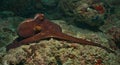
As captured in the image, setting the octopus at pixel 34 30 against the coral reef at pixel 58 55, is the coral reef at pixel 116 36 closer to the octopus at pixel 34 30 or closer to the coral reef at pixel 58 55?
the octopus at pixel 34 30

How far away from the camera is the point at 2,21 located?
8055mm

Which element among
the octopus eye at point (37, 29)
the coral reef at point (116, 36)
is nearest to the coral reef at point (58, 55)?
the octopus eye at point (37, 29)

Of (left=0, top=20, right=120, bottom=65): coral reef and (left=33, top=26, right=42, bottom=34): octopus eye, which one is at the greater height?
(left=33, top=26, right=42, bottom=34): octopus eye

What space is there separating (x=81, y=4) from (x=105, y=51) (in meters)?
2.91

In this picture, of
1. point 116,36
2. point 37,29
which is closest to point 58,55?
point 37,29

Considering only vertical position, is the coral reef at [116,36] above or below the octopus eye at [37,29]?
below

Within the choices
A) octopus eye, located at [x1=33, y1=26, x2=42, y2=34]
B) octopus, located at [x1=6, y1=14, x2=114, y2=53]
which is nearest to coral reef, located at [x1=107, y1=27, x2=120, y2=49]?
octopus, located at [x1=6, y1=14, x2=114, y2=53]

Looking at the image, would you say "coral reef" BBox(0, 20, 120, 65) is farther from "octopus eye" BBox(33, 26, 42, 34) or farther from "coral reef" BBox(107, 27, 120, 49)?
"coral reef" BBox(107, 27, 120, 49)

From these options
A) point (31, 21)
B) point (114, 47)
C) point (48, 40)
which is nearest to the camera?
point (48, 40)

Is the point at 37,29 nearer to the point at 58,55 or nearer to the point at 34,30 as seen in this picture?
the point at 34,30

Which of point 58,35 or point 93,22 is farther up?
point 58,35

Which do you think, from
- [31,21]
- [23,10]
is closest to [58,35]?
[31,21]

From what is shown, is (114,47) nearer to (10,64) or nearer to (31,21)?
(31,21)

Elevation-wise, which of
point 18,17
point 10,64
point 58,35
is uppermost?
point 58,35
